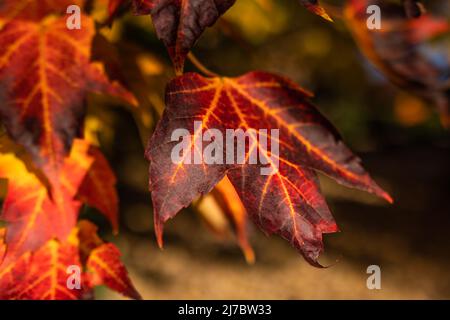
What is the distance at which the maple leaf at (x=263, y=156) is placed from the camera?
0.60 meters

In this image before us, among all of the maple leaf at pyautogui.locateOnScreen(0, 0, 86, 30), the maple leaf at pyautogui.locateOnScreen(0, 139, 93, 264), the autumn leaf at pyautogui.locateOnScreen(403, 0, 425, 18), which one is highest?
the maple leaf at pyautogui.locateOnScreen(0, 0, 86, 30)

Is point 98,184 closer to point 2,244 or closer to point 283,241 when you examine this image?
point 2,244

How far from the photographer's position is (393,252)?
2.71 metres

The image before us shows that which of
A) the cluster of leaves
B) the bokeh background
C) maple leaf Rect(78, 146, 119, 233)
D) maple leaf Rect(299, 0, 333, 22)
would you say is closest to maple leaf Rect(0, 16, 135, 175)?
the cluster of leaves

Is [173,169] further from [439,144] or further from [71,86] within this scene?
[439,144]

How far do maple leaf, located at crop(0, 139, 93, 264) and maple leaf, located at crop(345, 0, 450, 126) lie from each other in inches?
24.3

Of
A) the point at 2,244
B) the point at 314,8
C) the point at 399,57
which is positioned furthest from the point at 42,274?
the point at 399,57

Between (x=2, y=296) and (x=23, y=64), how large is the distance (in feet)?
1.02

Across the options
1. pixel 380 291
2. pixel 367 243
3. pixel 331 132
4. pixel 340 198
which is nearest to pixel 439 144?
pixel 340 198

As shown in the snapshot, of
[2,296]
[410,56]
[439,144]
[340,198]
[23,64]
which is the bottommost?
[2,296]

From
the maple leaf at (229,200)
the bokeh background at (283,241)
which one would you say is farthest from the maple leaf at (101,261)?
the bokeh background at (283,241)

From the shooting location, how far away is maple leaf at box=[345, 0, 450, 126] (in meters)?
1.05

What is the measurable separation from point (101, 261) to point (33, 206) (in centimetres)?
14

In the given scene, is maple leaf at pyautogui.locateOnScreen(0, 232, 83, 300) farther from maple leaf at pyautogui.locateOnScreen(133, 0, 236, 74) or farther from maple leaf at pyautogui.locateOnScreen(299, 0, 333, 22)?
maple leaf at pyautogui.locateOnScreen(299, 0, 333, 22)
